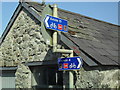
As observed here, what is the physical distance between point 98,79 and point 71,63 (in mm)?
779

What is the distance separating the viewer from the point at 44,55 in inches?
250

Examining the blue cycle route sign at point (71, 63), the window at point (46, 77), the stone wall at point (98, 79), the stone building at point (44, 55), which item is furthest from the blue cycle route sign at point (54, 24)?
the window at point (46, 77)

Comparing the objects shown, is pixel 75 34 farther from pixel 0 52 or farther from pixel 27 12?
pixel 0 52

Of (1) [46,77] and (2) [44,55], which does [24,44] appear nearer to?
(2) [44,55]

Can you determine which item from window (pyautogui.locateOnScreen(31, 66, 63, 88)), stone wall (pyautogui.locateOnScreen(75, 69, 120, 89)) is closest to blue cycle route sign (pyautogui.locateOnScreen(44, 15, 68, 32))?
stone wall (pyautogui.locateOnScreen(75, 69, 120, 89))

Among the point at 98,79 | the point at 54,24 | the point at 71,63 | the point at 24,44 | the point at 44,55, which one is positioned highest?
the point at 54,24

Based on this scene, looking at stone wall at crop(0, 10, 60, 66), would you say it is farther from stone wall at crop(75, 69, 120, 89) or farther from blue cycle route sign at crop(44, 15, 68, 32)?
blue cycle route sign at crop(44, 15, 68, 32)

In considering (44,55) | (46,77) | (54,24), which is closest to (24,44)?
(44,55)

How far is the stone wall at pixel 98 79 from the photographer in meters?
4.93

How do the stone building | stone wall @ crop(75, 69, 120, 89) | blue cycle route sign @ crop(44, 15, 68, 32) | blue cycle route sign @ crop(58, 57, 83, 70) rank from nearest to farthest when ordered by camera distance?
1. blue cycle route sign @ crop(44, 15, 68, 32)
2. blue cycle route sign @ crop(58, 57, 83, 70)
3. stone wall @ crop(75, 69, 120, 89)
4. the stone building

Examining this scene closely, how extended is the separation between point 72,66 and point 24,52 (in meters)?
2.84

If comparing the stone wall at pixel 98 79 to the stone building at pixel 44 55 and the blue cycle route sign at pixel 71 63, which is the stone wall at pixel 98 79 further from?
the blue cycle route sign at pixel 71 63

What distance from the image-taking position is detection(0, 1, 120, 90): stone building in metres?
5.11

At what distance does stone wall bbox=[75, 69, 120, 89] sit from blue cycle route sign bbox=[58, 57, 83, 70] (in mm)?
552
